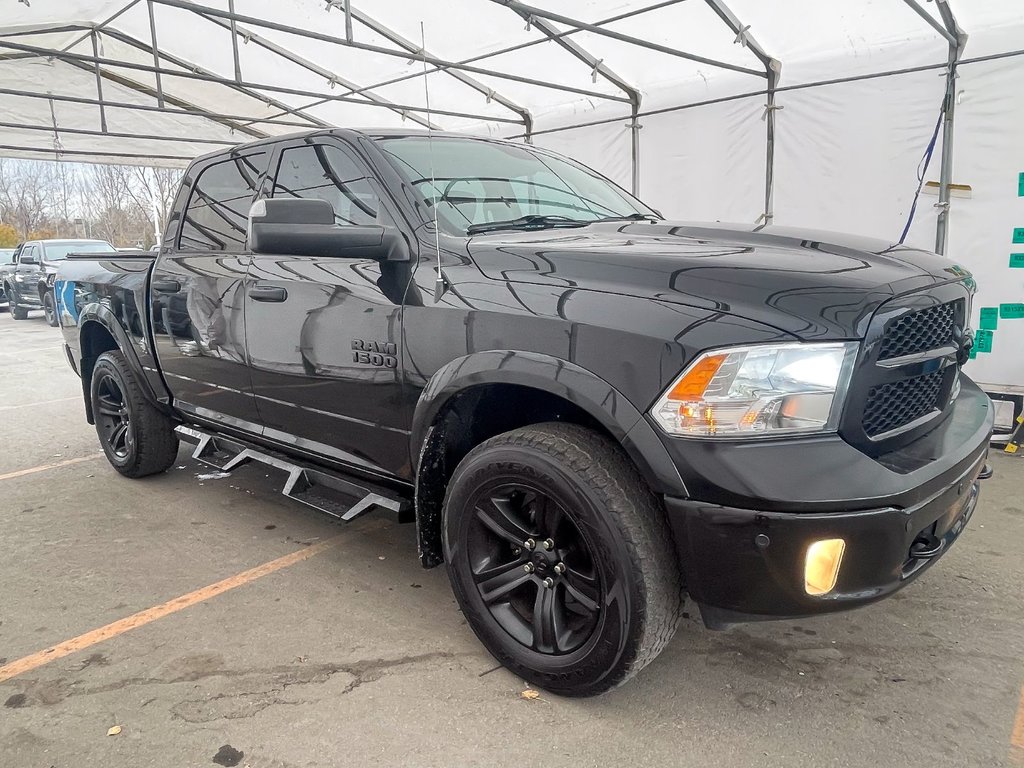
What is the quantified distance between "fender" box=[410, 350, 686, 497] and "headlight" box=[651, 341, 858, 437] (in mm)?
165

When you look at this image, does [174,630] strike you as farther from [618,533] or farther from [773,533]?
[773,533]

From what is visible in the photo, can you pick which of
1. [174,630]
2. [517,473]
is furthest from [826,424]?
[174,630]

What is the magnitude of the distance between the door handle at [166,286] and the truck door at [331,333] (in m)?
0.73

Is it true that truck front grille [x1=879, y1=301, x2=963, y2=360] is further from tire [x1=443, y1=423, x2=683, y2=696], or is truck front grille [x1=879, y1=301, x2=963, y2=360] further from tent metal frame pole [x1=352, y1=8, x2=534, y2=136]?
tent metal frame pole [x1=352, y1=8, x2=534, y2=136]

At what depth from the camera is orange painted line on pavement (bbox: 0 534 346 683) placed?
8.45 ft

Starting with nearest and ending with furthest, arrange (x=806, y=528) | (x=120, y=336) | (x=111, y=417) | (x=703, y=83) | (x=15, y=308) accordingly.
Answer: (x=806, y=528) < (x=120, y=336) < (x=111, y=417) < (x=703, y=83) < (x=15, y=308)

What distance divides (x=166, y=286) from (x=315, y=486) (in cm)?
150

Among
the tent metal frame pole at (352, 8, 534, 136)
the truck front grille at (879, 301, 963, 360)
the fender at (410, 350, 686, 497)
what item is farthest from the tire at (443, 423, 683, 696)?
the tent metal frame pole at (352, 8, 534, 136)

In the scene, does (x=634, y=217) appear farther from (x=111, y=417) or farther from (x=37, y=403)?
(x=37, y=403)

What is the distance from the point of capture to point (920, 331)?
2096 millimetres

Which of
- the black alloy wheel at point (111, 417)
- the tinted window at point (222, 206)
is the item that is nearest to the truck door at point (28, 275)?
the black alloy wheel at point (111, 417)

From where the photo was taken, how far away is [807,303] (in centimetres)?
183

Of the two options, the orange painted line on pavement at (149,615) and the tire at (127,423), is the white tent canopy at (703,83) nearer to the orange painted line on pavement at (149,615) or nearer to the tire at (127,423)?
the tire at (127,423)

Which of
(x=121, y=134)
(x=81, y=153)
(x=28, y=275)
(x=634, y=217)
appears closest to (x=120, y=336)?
(x=634, y=217)
